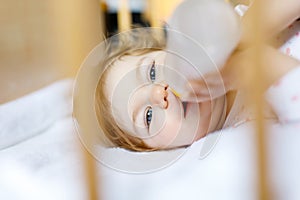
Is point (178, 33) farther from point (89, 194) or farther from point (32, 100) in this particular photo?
point (32, 100)

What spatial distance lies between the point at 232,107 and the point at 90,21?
1.10 ft

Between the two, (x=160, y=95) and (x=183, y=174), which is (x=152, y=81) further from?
(x=183, y=174)

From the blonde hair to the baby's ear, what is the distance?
171 millimetres

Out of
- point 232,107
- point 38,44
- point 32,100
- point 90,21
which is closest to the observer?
point 90,21

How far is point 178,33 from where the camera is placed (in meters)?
0.54

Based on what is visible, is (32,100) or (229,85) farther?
(32,100)

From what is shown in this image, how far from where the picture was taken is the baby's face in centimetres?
69

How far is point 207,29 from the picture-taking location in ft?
1.65

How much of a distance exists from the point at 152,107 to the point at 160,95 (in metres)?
0.03

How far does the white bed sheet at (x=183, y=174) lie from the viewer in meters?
0.48

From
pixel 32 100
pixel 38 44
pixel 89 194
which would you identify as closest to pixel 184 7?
pixel 89 194

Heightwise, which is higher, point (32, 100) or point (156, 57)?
point (156, 57)

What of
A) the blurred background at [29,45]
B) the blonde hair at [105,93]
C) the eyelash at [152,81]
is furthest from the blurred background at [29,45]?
the eyelash at [152,81]

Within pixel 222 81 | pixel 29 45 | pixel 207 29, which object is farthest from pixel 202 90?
pixel 29 45
